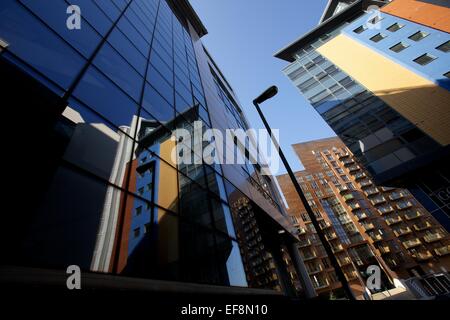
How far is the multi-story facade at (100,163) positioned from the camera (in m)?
3.46

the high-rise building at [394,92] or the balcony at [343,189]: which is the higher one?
the balcony at [343,189]

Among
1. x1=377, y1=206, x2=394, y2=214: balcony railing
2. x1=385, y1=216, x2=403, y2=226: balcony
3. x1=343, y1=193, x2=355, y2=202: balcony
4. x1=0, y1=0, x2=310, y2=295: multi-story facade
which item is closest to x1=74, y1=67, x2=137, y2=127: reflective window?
x1=0, y1=0, x2=310, y2=295: multi-story facade

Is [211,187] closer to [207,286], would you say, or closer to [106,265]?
[207,286]

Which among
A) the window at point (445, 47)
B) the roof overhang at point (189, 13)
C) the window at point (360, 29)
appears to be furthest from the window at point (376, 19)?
the roof overhang at point (189, 13)

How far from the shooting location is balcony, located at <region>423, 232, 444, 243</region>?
2009 inches

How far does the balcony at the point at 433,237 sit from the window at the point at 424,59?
5462 centimetres

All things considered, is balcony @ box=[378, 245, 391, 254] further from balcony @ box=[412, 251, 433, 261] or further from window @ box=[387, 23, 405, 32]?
window @ box=[387, 23, 405, 32]

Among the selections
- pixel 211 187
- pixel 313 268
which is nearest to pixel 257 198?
pixel 211 187

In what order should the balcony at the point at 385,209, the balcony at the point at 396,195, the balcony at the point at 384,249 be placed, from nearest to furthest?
the balcony at the point at 384,249 < the balcony at the point at 385,209 < the balcony at the point at 396,195

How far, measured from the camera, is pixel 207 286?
5688 millimetres

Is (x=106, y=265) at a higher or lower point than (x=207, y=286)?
higher

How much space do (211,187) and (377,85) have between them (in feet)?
77.8

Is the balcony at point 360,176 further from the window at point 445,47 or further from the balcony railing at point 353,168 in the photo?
the window at point 445,47

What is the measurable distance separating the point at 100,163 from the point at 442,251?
7526 cm
